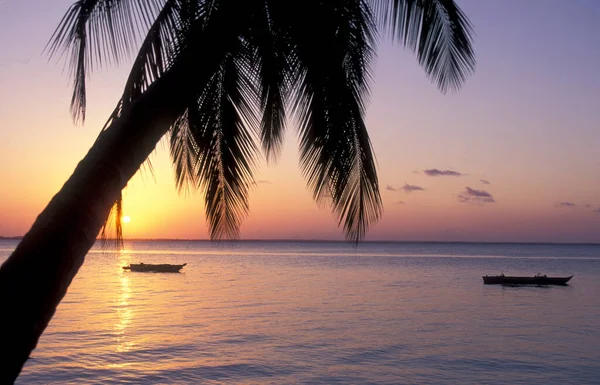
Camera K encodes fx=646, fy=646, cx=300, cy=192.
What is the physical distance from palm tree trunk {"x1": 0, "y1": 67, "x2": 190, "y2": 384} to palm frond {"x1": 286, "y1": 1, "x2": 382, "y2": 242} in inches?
73.7

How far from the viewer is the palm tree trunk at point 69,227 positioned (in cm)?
276

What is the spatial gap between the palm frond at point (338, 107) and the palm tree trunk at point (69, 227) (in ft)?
6.14

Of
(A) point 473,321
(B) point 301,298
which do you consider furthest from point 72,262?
(B) point 301,298

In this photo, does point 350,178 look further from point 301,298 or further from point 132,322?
point 301,298

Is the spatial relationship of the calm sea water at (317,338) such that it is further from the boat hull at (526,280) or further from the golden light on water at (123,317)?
the boat hull at (526,280)

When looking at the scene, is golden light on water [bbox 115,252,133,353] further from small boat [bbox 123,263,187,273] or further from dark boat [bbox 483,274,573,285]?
dark boat [bbox 483,274,573,285]

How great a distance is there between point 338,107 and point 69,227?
285cm

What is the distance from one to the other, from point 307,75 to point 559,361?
1950cm

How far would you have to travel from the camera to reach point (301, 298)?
41.1 metres

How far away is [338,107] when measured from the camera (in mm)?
5391

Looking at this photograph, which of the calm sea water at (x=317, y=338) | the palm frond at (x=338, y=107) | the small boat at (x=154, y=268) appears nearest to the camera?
the palm frond at (x=338, y=107)

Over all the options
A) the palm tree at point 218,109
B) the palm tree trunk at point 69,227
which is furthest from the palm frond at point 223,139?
the palm tree trunk at point 69,227

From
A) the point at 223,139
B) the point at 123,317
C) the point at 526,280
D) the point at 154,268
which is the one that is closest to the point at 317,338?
the point at 123,317

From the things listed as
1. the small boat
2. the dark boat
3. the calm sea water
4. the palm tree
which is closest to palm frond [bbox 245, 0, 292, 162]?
the palm tree
